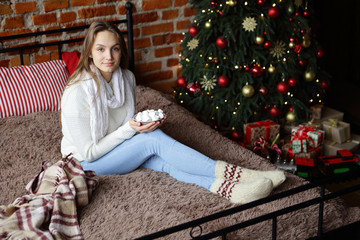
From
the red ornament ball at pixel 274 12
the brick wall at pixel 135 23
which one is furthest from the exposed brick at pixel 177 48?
the red ornament ball at pixel 274 12

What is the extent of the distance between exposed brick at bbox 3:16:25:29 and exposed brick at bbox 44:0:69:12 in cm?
18

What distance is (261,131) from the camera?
3188 mm

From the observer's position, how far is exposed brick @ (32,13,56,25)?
2.99m

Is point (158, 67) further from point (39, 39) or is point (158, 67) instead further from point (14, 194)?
point (14, 194)

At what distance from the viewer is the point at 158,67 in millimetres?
3600

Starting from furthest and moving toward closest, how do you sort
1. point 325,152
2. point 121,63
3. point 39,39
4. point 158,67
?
point 158,67 → point 325,152 → point 39,39 → point 121,63

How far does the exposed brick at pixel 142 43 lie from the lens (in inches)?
135

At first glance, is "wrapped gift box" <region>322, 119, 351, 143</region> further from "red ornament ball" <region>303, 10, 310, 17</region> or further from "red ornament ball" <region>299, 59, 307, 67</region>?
"red ornament ball" <region>303, 10, 310, 17</region>

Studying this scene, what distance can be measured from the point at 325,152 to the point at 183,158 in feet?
5.55

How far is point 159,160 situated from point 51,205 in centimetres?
60

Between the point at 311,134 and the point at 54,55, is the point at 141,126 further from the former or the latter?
the point at 311,134

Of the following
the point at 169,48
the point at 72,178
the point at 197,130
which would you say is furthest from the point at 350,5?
the point at 72,178

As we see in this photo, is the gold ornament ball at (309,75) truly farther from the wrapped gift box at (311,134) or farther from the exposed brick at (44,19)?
the exposed brick at (44,19)

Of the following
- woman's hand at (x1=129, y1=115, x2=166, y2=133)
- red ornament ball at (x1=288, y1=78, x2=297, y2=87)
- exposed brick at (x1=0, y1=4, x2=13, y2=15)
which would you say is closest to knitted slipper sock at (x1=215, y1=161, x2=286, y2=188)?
woman's hand at (x1=129, y1=115, x2=166, y2=133)
